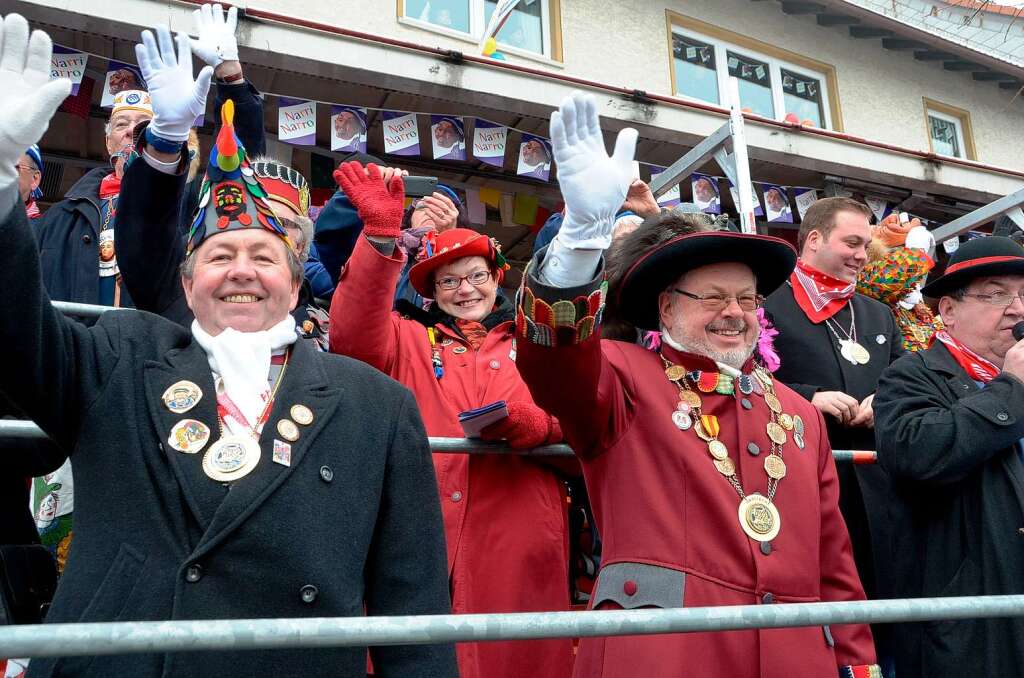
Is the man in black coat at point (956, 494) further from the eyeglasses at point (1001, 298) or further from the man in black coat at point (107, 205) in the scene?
the man in black coat at point (107, 205)

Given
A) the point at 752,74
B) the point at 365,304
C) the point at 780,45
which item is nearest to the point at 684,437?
the point at 365,304

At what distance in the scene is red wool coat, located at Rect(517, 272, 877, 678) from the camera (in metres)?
2.13

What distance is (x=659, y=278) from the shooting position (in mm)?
2656

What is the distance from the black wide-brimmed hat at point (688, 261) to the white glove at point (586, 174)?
1.84ft

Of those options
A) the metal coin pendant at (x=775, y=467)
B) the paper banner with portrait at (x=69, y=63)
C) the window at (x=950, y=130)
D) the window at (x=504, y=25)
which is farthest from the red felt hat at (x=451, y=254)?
the window at (x=950, y=130)

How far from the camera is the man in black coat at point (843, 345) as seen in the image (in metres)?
3.31

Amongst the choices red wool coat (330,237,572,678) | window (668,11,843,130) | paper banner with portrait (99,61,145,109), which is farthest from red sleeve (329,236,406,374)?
window (668,11,843,130)

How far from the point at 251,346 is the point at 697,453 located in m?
1.18

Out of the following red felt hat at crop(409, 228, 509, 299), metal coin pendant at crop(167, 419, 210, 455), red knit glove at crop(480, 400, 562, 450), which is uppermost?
red felt hat at crop(409, 228, 509, 299)

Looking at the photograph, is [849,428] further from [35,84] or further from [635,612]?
[35,84]

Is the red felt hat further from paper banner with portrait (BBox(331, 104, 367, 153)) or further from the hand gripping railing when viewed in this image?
paper banner with portrait (BBox(331, 104, 367, 153))

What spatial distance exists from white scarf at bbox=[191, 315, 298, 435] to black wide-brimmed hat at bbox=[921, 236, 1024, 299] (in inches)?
99.6

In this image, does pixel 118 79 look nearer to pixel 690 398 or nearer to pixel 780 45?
pixel 690 398

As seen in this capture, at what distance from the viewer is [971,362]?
3188 mm
